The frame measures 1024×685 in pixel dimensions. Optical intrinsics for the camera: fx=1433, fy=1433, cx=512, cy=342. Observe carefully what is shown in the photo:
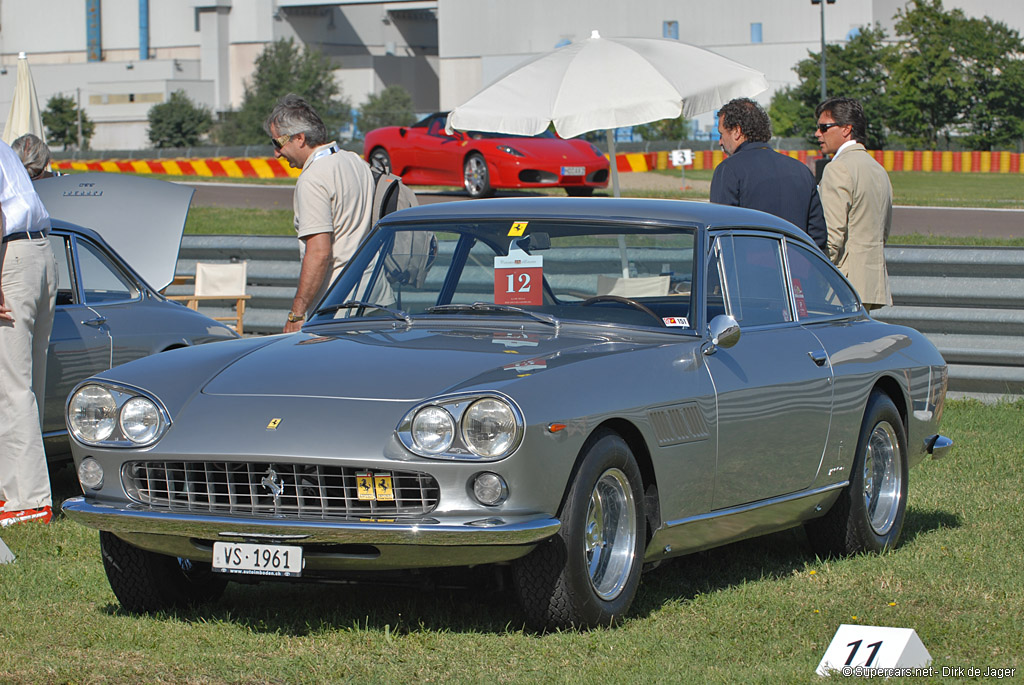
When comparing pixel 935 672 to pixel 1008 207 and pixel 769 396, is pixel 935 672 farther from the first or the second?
pixel 1008 207

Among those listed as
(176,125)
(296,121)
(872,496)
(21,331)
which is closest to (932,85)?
(176,125)

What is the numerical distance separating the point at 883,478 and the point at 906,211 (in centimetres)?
1633

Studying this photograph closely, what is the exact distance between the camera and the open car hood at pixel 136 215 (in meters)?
8.47

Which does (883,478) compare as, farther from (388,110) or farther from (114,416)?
(388,110)

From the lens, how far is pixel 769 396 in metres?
5.34

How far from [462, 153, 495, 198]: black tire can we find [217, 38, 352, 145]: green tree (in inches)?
2007

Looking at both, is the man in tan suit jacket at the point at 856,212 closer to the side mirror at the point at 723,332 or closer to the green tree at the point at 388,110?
the side mirror at the point at 723,332

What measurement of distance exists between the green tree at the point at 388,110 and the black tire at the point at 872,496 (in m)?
63.6

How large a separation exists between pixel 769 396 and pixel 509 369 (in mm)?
1307

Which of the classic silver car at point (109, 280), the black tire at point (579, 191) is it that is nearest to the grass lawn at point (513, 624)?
the classic silver car at point (109, 280)

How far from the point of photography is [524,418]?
422cm

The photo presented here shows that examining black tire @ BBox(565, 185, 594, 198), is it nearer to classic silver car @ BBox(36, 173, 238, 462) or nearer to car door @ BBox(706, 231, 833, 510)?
classic silver car @ BBox(36, 173, 238, 462)

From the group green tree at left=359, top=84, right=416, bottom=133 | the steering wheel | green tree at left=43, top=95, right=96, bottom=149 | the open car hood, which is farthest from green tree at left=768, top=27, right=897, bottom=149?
the steering wheel

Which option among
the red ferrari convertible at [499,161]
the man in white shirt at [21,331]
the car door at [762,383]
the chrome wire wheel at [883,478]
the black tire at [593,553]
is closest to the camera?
the black tire at [593,553]
